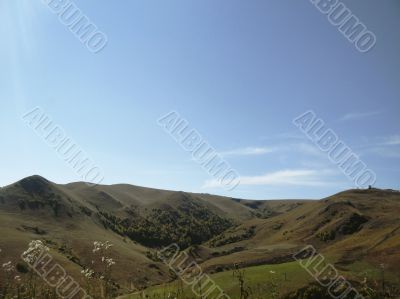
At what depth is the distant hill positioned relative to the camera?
50.4 metres

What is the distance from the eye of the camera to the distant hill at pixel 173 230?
50.4 metres

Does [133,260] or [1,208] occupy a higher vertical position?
[133,260]

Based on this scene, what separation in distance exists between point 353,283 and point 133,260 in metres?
47.7

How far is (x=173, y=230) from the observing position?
10694 centimetres

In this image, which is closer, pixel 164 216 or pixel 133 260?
pixel 133 260

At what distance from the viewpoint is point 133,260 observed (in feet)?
220

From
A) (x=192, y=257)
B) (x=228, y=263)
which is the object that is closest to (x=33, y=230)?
(x=192, y=257)

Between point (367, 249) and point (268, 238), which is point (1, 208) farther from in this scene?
point (367, 249)

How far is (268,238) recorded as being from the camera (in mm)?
84125

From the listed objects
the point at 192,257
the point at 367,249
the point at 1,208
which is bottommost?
the point at 1,208

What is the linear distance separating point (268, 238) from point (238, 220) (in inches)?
2305

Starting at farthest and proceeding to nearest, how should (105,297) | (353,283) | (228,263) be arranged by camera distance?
(228,263) → (353,283) → (105,297)

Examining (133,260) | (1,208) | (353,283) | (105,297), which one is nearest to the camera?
(105,297)

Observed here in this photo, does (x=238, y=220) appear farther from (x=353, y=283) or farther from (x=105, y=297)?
(x=105, y=297)
